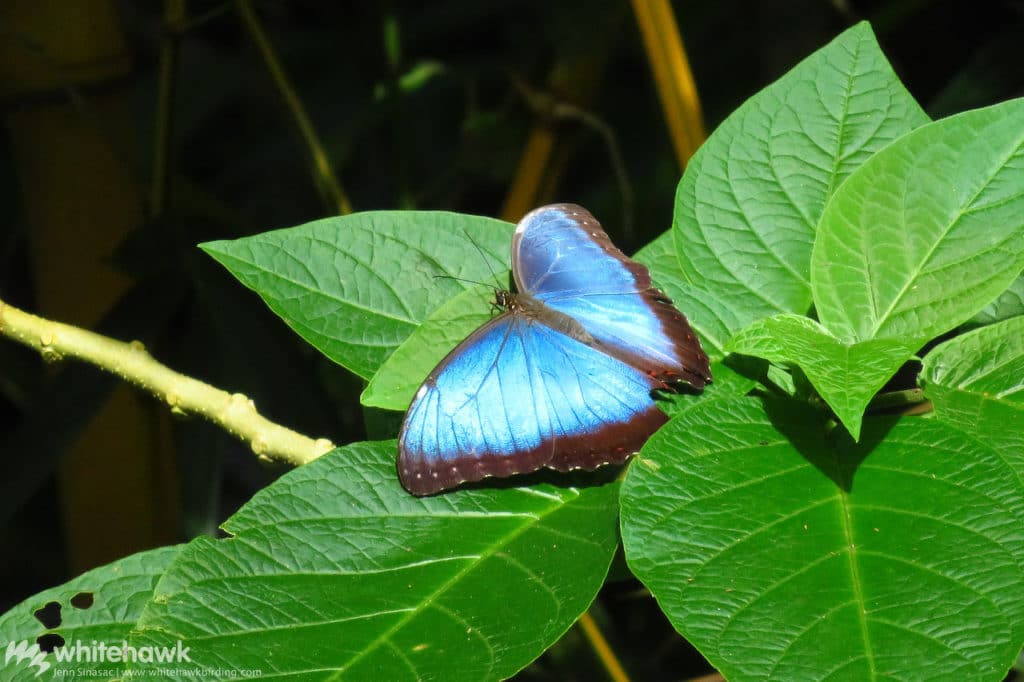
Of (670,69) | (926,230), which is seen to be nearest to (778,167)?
(926,230)

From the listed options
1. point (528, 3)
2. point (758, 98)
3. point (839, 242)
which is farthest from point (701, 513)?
point (528, 3)

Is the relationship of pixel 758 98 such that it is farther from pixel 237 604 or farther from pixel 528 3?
pixel 528 3

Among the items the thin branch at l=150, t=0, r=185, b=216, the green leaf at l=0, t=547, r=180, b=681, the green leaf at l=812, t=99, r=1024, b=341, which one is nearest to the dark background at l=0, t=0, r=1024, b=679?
the thin branch at l=150, t=0, r=185, b=216

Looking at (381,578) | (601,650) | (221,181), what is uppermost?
(221,181)

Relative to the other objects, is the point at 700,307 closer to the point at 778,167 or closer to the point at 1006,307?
the point at 778,167

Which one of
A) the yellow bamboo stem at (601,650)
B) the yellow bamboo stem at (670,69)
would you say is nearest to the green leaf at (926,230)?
the yellow bamboo stem at (601,650)

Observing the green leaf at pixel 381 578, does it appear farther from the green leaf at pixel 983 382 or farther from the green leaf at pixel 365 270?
the green leaf at pixel 983 382
